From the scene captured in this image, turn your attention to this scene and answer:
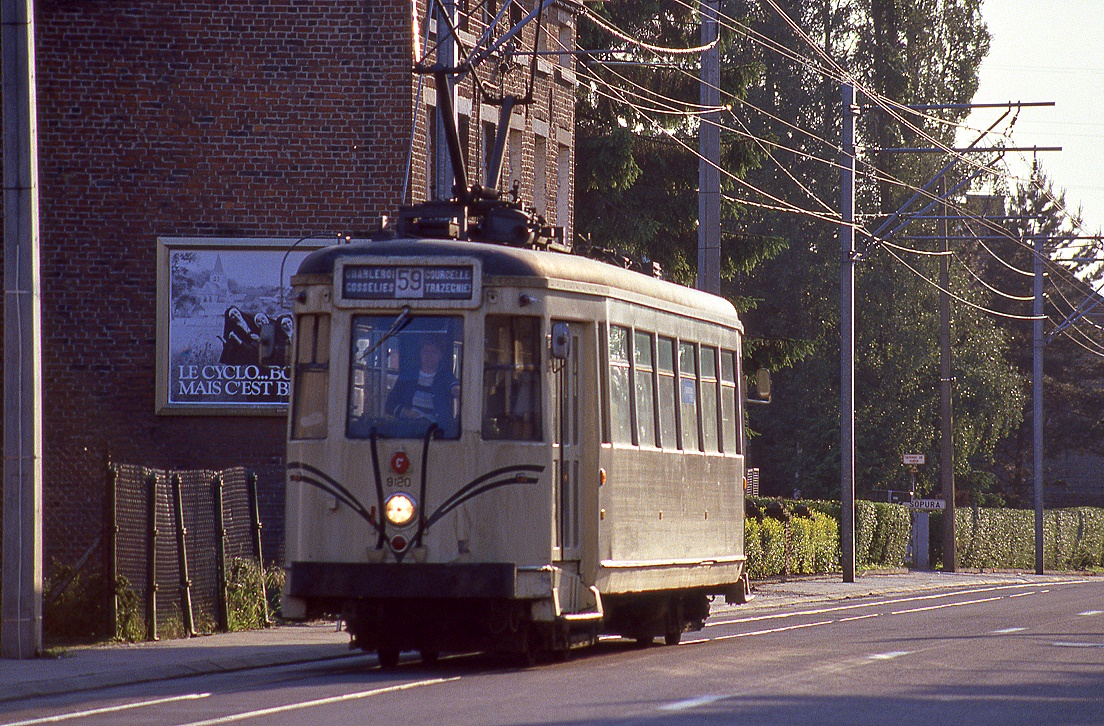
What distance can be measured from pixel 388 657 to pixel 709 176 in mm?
13216

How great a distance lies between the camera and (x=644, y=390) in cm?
1582

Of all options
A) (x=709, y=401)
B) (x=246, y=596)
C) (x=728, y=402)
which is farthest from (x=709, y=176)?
(x=246, y=596)

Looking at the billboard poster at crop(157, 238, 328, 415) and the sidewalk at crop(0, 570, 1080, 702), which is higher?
the billboard poster at crop(157, 238, 328, 415)

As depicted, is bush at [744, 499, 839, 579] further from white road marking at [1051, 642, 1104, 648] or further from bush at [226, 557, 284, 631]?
bush at [226, 557, 284, 631]

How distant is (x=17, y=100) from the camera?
14766 mm

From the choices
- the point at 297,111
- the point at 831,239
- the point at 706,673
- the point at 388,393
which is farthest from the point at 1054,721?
the point at 831,239

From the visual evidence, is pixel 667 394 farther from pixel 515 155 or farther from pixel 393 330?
pixel 515 155

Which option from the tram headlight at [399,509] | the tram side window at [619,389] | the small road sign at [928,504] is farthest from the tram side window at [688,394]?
the small road sign at [928,504]

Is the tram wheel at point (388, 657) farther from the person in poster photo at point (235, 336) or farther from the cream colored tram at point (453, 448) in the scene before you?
the person in poster photo at point (235, 336)

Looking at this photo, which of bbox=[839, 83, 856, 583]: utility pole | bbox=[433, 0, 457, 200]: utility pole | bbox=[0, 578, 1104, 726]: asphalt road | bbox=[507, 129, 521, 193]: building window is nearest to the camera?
bbox=[0, 578, 1104, 726]: asphalt road

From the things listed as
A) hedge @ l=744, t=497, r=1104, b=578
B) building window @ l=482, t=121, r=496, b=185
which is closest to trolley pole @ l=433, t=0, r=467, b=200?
building window @ l=482, t=121, r=496, b=185

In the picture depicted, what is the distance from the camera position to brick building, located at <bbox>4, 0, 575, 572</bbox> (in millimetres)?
21859

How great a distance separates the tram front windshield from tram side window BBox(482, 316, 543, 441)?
25 cm

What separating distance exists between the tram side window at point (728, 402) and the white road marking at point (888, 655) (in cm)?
300
